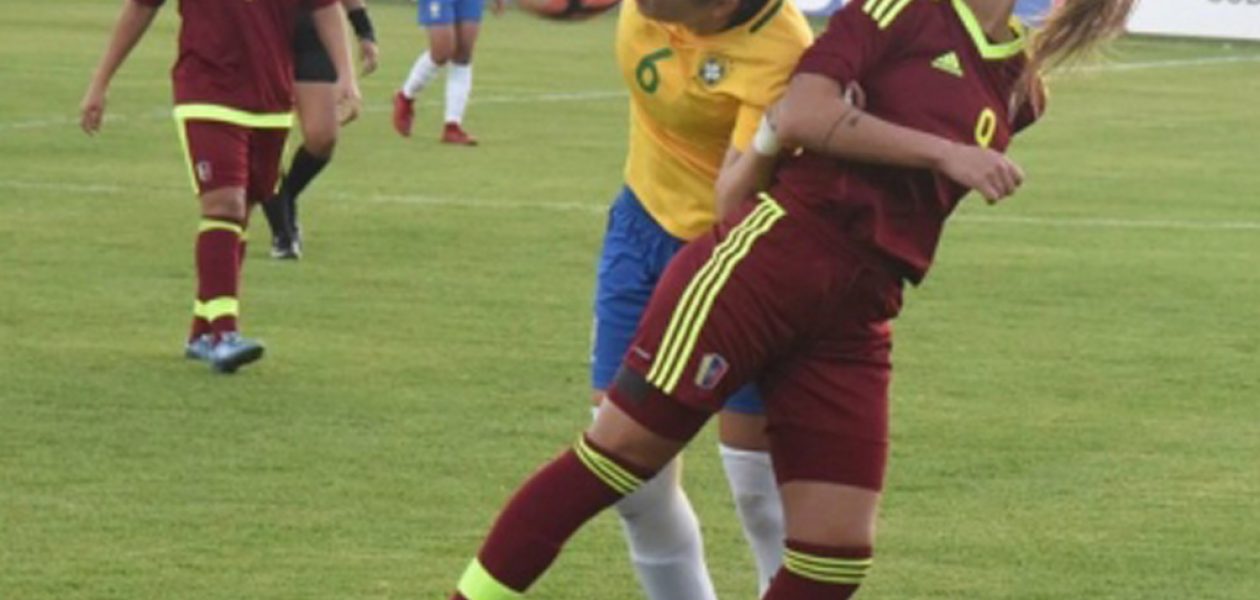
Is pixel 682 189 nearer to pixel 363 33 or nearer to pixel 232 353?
pixel 232 353

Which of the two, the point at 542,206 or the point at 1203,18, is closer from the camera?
the point at 542,206

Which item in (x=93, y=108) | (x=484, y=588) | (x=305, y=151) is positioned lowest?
(x=305, y=151)

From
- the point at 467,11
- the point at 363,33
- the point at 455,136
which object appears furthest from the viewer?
the point at 467,11

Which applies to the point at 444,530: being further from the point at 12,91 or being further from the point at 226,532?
the point at 12,91

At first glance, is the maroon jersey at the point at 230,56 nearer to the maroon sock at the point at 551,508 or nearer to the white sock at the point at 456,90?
the maroon sock at the point at 551,508

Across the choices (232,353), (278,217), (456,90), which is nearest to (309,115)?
(278,217)

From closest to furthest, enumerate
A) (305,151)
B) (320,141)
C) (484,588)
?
(484,588)
(320,141)
(305,151)

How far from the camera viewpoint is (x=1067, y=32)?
19.7 ft

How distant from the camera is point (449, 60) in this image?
21.5 m

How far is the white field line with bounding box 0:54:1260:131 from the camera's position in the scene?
21172 mm

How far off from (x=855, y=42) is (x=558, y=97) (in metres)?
19.8

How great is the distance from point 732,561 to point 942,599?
684 millimetres

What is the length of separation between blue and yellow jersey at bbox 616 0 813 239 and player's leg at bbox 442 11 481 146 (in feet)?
47.5

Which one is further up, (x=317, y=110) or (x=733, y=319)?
(x=733, y=319)
